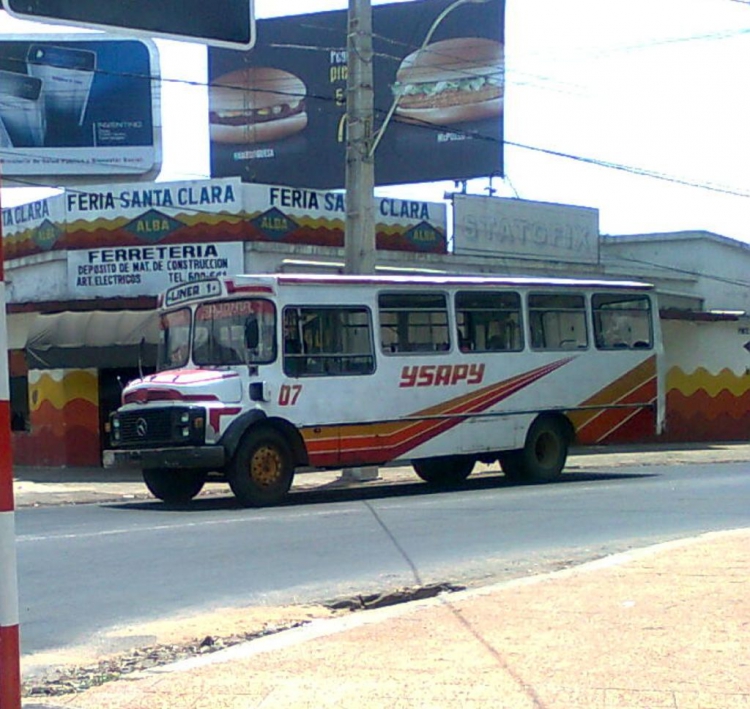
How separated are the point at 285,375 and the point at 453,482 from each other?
15.2 ft

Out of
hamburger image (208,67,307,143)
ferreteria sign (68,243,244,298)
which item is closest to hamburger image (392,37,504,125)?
hamburger image (208,67,307,143)

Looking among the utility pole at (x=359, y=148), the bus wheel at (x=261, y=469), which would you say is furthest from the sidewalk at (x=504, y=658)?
the utility pole at (x=359, y=148)

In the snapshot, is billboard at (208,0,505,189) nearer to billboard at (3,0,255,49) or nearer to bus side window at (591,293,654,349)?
bus side window at (591,293,654,349)

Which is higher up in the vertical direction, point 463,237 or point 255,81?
point 255,81

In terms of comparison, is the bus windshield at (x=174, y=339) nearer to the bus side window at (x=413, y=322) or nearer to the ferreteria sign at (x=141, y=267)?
the bus side window at (x=413, y=322)

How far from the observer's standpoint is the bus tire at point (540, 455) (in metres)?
18.4

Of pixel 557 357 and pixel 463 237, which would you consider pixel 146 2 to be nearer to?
pixel 557 357

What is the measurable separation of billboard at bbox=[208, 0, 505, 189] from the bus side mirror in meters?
16.1

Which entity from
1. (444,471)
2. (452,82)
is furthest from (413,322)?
(452,82)

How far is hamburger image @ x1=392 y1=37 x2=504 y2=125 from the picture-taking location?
3142 cm

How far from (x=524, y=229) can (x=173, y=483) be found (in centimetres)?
1394

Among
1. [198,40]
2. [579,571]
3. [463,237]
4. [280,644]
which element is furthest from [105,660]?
[463,237]

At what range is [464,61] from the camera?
31.7 meters

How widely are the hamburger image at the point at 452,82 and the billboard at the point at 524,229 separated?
13.8 feet
